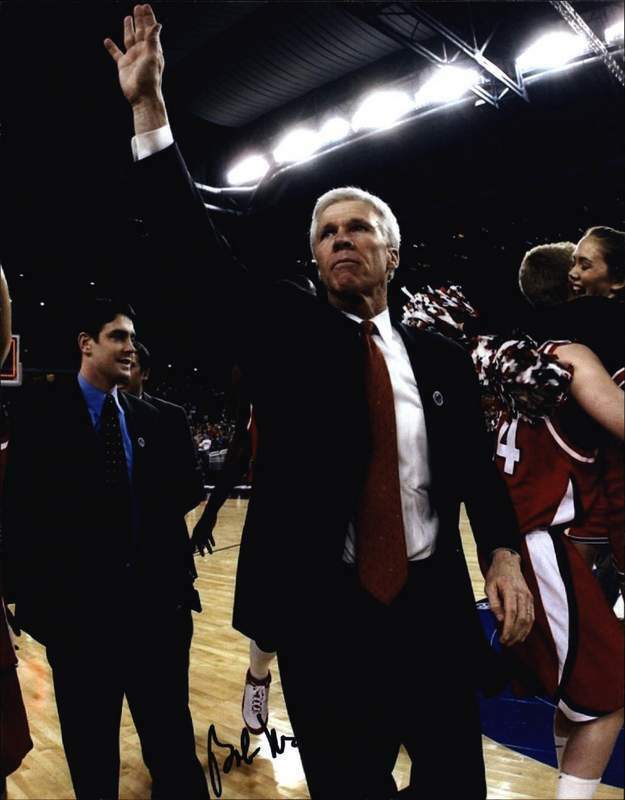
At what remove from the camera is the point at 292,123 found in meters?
9.37

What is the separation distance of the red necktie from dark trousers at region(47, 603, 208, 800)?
1.07 metres

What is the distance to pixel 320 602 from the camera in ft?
3.99

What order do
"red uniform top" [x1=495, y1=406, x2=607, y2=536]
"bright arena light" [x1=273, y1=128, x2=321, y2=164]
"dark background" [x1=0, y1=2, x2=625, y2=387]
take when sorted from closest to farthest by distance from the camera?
"red uniform top" [x1=495, y1=406, x2=607, y2=536], "dark background" [x1=0, y1=2, x2=625, y2=387], "bright arena light" [x1=273, y1=128, x2=321, y2=164]

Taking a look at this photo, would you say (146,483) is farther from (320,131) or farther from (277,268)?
(320,131)

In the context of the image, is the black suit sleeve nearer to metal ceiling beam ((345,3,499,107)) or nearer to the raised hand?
the raised hand

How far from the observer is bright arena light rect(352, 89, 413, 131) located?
703 centimetres

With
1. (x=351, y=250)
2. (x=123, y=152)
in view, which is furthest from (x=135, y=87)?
(x=123, y=152)

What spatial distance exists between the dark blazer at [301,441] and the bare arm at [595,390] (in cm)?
31

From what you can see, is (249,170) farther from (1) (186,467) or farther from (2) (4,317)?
(2) (4,317)

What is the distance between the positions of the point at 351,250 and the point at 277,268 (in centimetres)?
743

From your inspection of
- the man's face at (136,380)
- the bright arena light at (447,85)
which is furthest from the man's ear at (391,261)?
the bright arena light at (447,85)

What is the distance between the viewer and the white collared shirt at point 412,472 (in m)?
1.32

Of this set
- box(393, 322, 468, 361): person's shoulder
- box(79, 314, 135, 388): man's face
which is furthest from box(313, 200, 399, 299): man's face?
box(79, 314, 135, 388): man's face
